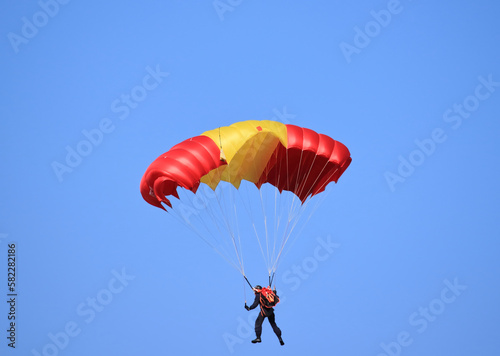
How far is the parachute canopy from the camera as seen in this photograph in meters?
26.8

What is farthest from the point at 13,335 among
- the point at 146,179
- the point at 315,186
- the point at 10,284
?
the point at 315,186

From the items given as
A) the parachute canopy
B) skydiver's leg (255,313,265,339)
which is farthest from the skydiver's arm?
the parachute canopy

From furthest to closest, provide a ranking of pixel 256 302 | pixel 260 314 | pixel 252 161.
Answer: pixel 252 161
pixel 260 314
pixel 256 302

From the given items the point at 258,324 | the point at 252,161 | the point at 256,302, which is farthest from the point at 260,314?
the point at 252,161

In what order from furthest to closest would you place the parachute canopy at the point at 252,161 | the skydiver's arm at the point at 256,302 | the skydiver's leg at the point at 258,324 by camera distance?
the parachute canopy at the point at 252,161 < the skydiver's leg at the point at 258,324 < the skydiver's arm at the point at 256,302

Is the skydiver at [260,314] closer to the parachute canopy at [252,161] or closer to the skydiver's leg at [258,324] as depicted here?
the skydiver's leg at [258,324]

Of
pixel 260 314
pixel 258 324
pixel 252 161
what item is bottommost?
pixel 258 324

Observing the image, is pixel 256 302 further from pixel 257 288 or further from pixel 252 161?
pixel 252 161

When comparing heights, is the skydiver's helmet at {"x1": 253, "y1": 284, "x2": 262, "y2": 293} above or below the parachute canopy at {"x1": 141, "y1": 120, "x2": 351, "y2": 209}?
below

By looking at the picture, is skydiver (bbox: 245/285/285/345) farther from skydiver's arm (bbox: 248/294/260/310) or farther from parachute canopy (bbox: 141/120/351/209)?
parachute canopy (bbox: 141/120/351/209)

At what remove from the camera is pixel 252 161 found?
28.6 meters

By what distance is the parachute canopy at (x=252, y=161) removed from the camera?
2683 centimetres

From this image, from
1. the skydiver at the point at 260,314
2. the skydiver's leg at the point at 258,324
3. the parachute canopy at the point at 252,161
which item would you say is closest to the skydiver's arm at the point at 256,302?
the skydiver at the point at 260,314

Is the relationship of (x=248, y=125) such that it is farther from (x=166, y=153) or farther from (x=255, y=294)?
(x=255, y=294)
